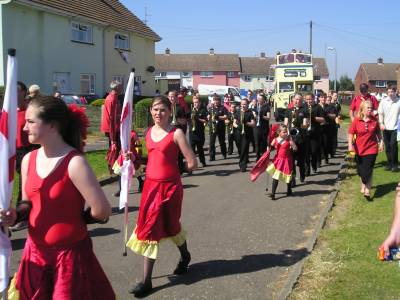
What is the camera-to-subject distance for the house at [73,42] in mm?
24312

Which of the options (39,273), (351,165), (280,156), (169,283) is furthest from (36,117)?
(351,165)

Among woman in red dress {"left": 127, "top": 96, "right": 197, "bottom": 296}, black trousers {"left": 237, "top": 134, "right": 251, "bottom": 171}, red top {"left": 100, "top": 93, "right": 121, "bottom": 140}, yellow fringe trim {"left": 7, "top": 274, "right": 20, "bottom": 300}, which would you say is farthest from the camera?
black trousers {"left": 237, "top": 134, "right": 251, "bottom": 171}

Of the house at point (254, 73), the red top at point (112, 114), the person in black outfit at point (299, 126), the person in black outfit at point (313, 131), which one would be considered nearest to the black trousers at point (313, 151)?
the person in black outfit at point (313, 131)

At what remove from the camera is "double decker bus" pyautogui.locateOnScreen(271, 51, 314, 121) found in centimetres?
3462

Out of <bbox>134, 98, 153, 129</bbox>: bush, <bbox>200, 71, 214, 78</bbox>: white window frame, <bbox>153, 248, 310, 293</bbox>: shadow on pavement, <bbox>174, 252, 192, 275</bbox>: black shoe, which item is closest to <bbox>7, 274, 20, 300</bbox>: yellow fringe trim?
<bbox>153, 248, 310, 293</bbox>: shadow on pavement

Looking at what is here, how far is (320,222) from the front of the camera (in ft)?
25.1

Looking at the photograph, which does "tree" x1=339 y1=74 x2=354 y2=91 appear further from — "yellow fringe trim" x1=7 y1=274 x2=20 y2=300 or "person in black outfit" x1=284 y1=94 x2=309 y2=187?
"yellow fringe trim" x1=7 y1=274 x2=20 y2=300

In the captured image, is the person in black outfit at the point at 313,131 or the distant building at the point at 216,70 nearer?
the person in black outfit at the point at 313,131

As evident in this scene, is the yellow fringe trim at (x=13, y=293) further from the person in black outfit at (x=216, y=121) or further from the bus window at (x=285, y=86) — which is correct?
the bus window at (x=285, y=86)

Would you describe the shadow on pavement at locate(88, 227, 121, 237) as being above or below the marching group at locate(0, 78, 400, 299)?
below

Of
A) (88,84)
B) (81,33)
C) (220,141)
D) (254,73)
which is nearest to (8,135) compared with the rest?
(220,141)

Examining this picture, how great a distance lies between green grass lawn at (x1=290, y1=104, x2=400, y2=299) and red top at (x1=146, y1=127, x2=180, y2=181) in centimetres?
170

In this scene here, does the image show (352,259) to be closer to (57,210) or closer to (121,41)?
(57,210)

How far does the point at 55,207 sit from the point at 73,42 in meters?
26.7
